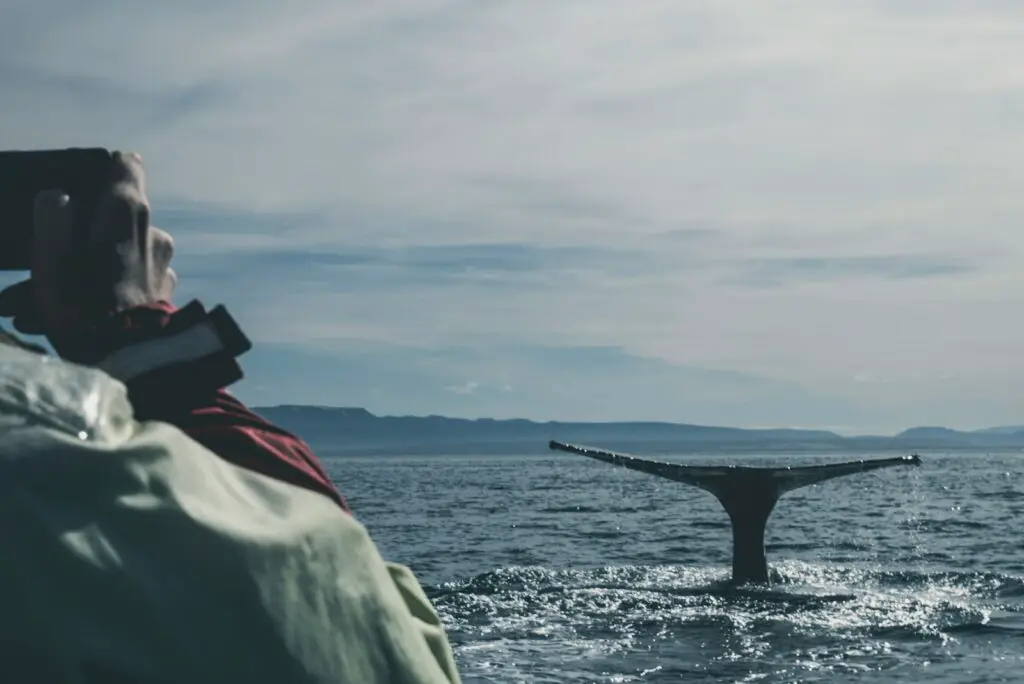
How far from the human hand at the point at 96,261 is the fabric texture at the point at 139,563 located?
1.04ft

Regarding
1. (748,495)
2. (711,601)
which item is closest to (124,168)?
(711,601)

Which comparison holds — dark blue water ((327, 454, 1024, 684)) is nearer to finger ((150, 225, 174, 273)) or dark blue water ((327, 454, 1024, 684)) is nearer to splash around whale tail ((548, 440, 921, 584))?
splash around whale tail ((548, 440, 921, 584))

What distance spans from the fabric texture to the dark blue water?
14.3m

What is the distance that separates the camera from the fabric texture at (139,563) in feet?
3.95

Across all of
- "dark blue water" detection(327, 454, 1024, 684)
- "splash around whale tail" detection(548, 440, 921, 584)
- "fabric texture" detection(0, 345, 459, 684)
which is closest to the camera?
"fabric texture" detection(0, 345, 459, 684)

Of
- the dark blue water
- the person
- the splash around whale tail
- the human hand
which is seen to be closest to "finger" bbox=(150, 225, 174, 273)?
the human hand

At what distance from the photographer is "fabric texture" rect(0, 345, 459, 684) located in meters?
1.20

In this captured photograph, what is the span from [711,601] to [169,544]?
22698mm

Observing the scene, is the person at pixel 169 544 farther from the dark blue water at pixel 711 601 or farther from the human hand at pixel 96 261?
the dark blue water at pixel 711 601

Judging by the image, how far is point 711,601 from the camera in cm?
2312

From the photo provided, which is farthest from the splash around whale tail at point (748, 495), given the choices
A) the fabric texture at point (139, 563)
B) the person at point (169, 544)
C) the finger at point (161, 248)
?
the fabric texture at point (139, 563)

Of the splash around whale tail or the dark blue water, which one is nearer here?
the dark blue water

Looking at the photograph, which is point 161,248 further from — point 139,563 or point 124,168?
point 139,563

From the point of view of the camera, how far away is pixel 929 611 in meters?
22.6
